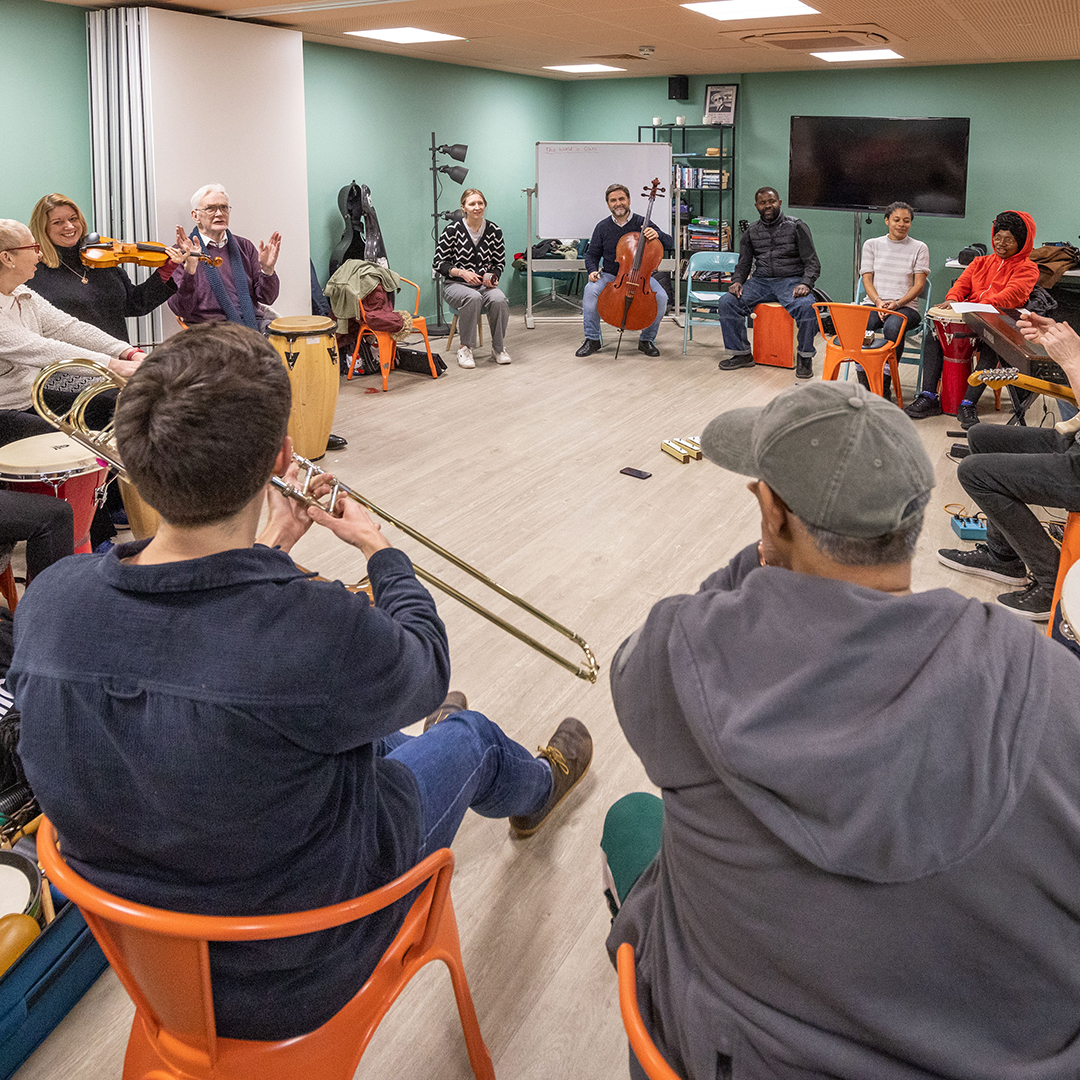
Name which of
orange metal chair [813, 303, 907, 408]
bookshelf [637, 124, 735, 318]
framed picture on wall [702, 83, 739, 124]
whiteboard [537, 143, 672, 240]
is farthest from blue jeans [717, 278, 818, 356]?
framed picture on wall [702, 83, 739, 124]

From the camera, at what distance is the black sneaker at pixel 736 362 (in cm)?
706

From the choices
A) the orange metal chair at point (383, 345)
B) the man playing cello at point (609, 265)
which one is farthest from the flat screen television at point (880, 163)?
the orange metal chair at point (383, 345)

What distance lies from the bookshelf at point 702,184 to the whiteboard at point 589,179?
0.65 metres

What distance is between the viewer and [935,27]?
574cm

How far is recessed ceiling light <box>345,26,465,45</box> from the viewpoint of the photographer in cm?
622

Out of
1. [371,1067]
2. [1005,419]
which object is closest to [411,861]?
[371,1067]

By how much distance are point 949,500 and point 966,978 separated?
12.5 ft

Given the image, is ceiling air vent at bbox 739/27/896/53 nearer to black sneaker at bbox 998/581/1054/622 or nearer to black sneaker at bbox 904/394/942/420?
black sneaker at bbox 904/394/942/420

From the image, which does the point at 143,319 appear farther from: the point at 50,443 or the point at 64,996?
the point at 64,996

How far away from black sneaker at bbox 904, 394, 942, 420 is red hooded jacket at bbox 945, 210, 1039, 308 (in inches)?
23.3

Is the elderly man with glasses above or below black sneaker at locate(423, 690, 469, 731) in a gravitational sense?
above

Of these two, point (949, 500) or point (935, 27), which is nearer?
point (949, 500)

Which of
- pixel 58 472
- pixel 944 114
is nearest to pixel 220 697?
pixel 58 472

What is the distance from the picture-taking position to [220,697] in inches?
43.0
